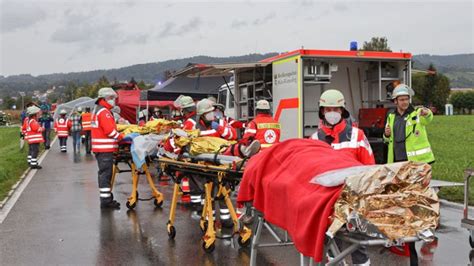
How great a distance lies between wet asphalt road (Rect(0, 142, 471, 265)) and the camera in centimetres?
676

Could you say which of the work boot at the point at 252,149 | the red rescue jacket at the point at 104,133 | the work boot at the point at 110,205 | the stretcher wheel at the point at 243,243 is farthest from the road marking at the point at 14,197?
the work boot at the point at 252,149

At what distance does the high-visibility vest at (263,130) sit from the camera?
10125 mm

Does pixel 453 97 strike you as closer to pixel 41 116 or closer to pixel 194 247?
pixel 41 116

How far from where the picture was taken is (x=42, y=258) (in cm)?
697

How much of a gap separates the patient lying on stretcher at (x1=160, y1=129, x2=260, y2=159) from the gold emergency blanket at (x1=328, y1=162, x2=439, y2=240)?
3.23 meters

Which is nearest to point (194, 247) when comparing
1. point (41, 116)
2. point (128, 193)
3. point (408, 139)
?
point (408, 139)

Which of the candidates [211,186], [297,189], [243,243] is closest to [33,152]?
[211,186]

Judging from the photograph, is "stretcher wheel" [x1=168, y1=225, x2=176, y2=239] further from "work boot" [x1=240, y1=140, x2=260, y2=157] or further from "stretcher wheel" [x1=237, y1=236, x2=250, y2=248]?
"work boot" [x1=240, y1=140, x2=260, y2=157]

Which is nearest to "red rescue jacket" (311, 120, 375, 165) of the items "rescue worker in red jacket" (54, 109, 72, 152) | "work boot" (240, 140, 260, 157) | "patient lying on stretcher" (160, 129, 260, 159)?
"work boot" (240, 140, 260, 157)

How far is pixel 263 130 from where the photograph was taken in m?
10.2

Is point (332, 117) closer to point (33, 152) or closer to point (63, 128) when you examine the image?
point (33, 152)

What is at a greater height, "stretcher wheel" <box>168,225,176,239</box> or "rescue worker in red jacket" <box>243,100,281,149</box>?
"rescue worker in red jacket" <box>243,100,281,149</box>

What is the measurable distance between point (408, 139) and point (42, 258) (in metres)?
5.13

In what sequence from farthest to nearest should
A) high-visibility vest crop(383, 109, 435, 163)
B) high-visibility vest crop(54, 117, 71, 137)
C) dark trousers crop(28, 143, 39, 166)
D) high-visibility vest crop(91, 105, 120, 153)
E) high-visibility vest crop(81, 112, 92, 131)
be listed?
1. high-visibility vest crop(54, 117, 71, 137)
2. high-visibility vest crop(81, 112, 92, 131)
3. dark trousers crop(28, 143, 39, 166)
4. high-visibility vest crop(91, 105, 120, 153)
5. high-visibility vest crop(383, 109, 435, 163)
